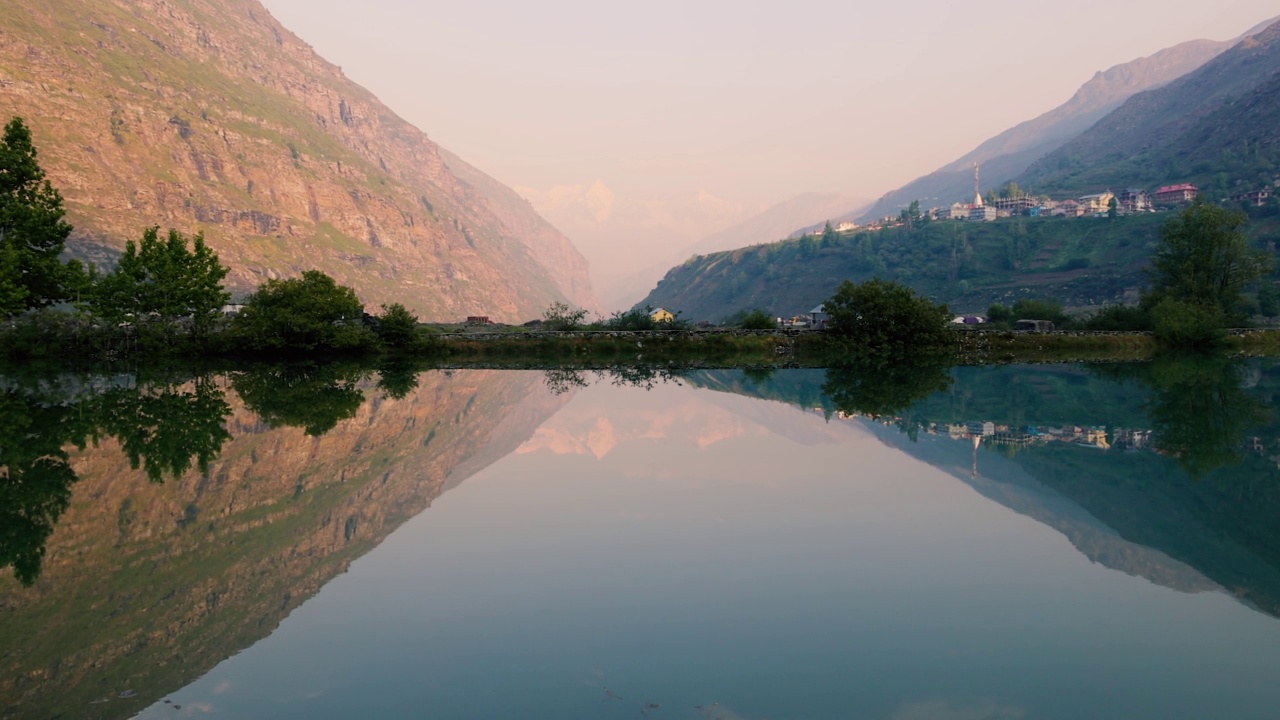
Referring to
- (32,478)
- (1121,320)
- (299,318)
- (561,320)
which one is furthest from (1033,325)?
(32,478)

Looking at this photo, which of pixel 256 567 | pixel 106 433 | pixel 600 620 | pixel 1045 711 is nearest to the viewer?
pixel 1045 711

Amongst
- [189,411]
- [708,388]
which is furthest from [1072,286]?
[189,411]

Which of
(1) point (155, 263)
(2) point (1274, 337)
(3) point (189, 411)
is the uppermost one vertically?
(1) point (155, 263)

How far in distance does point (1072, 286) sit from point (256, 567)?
654ft

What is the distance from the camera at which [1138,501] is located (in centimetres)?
1755

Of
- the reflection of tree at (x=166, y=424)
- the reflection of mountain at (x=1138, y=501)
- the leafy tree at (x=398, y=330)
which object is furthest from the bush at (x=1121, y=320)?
the reflection of tree at (x=166, y=424)

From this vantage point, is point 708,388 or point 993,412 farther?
point 708,388

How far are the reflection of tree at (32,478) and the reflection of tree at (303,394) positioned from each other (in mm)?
6718

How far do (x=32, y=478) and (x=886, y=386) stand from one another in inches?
1521

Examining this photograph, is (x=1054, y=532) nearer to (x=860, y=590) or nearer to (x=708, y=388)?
(x=860, y=590)

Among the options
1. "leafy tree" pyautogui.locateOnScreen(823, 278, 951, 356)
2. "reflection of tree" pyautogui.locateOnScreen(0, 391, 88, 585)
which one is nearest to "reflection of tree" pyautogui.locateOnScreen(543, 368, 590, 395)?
"reflection of tree" pyautogui.locateOnScreen(0, 391, 88, 585)

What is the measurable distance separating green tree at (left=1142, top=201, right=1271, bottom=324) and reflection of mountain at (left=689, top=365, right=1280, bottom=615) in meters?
67.2

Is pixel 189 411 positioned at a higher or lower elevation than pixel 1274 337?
higher

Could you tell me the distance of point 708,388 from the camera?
4709 cm
